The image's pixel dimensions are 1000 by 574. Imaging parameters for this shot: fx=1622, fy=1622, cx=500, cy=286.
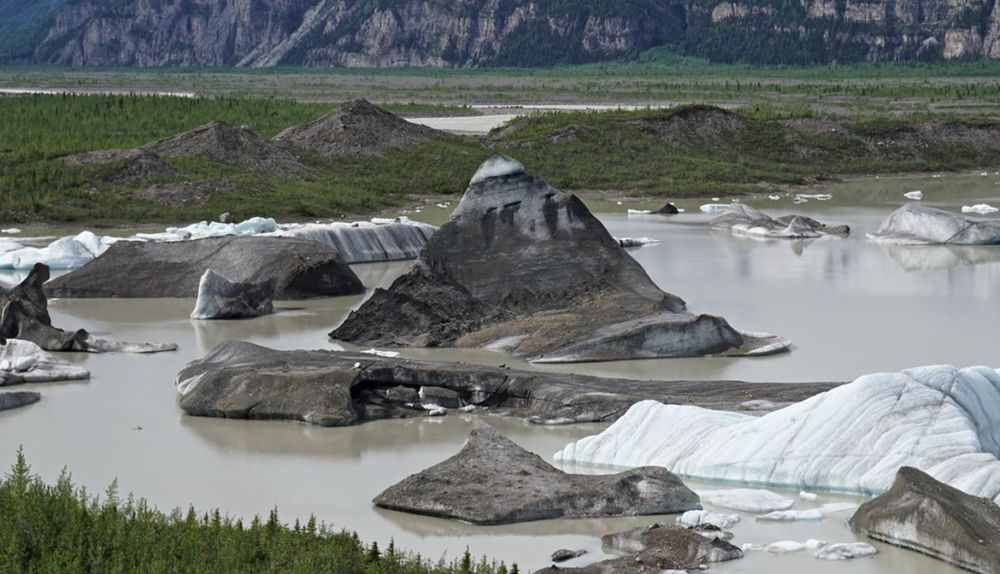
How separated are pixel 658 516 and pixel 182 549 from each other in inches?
122

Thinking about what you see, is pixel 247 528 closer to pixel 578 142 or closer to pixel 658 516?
pixel 658 516

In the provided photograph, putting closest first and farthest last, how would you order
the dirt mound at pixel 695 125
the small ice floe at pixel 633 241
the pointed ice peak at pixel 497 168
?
the pointed ice peak at pixel 497 168 → the small ice floe at pixel 633 241 → the dirt mound at pixel 695 125

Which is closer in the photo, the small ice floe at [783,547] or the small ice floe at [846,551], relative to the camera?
the small ice floe at [846,551]

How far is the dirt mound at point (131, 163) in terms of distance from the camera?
34250 millimetres

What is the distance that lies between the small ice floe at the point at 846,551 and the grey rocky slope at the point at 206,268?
1334 centimetres

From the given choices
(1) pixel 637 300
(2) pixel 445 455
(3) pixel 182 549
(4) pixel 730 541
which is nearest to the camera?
(3) pixel 182 549

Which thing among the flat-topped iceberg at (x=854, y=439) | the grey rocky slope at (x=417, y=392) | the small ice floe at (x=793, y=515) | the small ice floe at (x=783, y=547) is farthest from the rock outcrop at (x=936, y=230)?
the small ice floe at (x=783, y=547)

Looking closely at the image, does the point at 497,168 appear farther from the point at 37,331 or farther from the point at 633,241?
the point at 633,241

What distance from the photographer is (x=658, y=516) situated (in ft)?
33.8

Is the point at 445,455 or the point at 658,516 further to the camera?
the point at 445,455

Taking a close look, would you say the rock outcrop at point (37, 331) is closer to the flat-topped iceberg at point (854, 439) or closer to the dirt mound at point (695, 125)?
the flat-topped iceberg at point (854, 439)

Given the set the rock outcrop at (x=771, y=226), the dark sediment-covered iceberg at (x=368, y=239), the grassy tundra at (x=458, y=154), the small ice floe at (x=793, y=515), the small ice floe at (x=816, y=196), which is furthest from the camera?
the small ice floe at (x=816, y=196)

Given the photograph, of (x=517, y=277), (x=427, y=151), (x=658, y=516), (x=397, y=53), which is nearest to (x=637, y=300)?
(x=517, y=277)

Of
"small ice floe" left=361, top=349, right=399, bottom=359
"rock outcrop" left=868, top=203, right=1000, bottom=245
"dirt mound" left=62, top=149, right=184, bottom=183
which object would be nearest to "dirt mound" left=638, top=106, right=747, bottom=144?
"dirt mound" left=62, top=149, right=184, bottom=183
